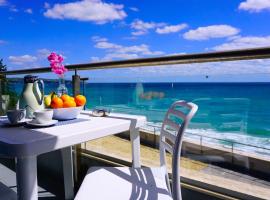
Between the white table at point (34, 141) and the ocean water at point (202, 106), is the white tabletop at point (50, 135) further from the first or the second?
the ocean water at point (202, 106)

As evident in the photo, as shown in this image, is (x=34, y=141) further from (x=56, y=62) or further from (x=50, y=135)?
(x=56, y=62)

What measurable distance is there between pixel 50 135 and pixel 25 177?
194 millimetres

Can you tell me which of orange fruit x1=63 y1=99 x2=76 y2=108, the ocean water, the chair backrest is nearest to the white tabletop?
orange fruit x1=63 y1=99 x2=76 y2=108

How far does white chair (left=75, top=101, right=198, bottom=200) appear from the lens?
1.22 m

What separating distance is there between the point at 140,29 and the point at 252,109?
43027 millimetres

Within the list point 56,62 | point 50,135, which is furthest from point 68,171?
point 50,135

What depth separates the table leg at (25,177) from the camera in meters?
1.02

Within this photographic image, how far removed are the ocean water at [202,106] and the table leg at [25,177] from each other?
102 centimetres

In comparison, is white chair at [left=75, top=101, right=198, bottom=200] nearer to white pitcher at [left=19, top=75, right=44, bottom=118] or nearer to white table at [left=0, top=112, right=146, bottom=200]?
white table at [left=0, top=112, right=146, bottom=200]

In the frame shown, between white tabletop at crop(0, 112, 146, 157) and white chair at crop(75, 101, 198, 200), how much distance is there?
0.27 meters

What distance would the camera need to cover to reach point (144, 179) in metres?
1.43

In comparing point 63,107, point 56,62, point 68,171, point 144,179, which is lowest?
point 68,171

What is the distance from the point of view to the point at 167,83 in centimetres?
201

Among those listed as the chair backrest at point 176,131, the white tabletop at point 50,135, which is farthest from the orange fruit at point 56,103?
the chair backrest at point 176,131
